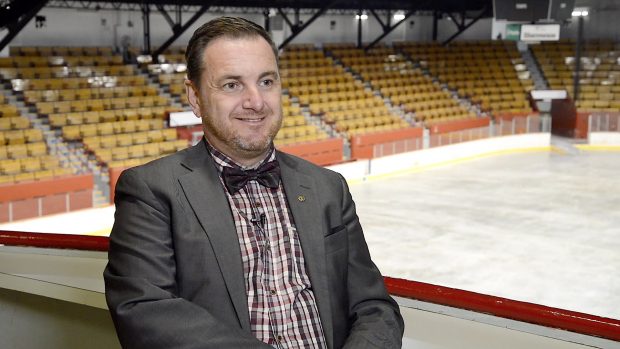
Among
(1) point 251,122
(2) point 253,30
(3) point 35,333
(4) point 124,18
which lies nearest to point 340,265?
(1) point 251,122

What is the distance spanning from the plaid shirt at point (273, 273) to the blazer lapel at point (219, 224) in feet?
0.11

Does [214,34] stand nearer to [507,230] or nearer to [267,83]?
[267,83]

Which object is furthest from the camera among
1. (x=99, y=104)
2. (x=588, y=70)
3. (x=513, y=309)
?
(x=588, y=70)

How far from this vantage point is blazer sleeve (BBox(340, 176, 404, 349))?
1.56m

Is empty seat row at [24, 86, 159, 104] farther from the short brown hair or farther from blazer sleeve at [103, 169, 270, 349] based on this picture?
blazer sleeve at [103, 169, 270, 349]

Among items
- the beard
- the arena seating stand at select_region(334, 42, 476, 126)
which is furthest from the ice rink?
the beard

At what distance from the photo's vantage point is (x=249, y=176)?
159 cm

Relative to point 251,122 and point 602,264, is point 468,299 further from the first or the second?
point 602,264

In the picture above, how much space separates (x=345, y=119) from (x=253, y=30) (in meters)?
17.8

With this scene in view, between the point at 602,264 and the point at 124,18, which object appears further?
the point at 124,18

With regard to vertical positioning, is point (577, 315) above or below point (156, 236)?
below

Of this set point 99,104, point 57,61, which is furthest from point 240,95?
point 57,61

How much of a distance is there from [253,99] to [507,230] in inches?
410

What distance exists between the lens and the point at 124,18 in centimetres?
1833
